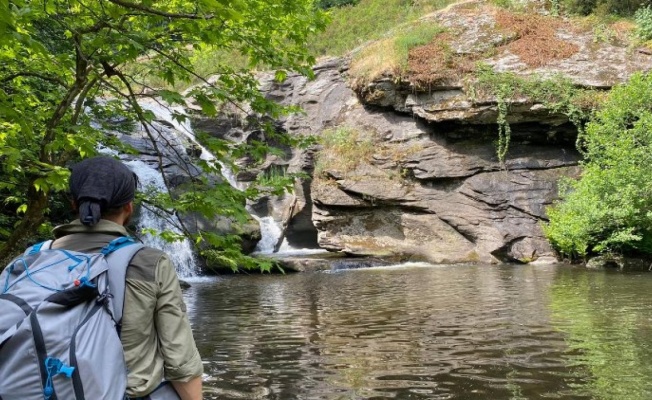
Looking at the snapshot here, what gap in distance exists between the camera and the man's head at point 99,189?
6.29ft

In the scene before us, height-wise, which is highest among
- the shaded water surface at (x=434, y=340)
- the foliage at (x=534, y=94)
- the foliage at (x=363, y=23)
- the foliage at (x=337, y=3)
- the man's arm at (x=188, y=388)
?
the foliage at (x=337, y=3)

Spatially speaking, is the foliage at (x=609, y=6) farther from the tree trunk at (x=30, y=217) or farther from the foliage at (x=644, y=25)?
the tree trunk at (x=30, y=217)

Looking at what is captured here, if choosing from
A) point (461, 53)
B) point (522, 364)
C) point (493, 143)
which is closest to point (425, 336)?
point (522, 364)

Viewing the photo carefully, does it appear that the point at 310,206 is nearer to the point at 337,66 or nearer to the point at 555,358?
the point at 337,66

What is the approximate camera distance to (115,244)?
1.91 m

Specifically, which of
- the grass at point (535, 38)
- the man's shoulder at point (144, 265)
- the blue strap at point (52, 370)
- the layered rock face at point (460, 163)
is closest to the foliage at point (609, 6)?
the grass at point (535, 38)

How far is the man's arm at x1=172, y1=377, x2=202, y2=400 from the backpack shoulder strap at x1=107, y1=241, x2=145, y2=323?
0.33m

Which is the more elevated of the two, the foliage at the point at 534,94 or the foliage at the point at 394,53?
the foliage at the point at 394,53

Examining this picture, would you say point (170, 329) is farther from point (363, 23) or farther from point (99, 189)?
point (363, 23)

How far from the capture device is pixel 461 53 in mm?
20750

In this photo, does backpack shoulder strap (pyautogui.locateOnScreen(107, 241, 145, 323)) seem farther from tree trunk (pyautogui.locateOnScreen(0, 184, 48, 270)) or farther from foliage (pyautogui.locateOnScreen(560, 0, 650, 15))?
foliage (pyautogui.locateOnScreen(560, 0, 650, 15))

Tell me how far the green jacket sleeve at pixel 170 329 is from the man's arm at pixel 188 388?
0.02 m

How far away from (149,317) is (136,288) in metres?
0.11

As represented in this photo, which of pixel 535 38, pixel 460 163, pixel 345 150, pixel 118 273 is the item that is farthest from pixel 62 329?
pixel 535 38
